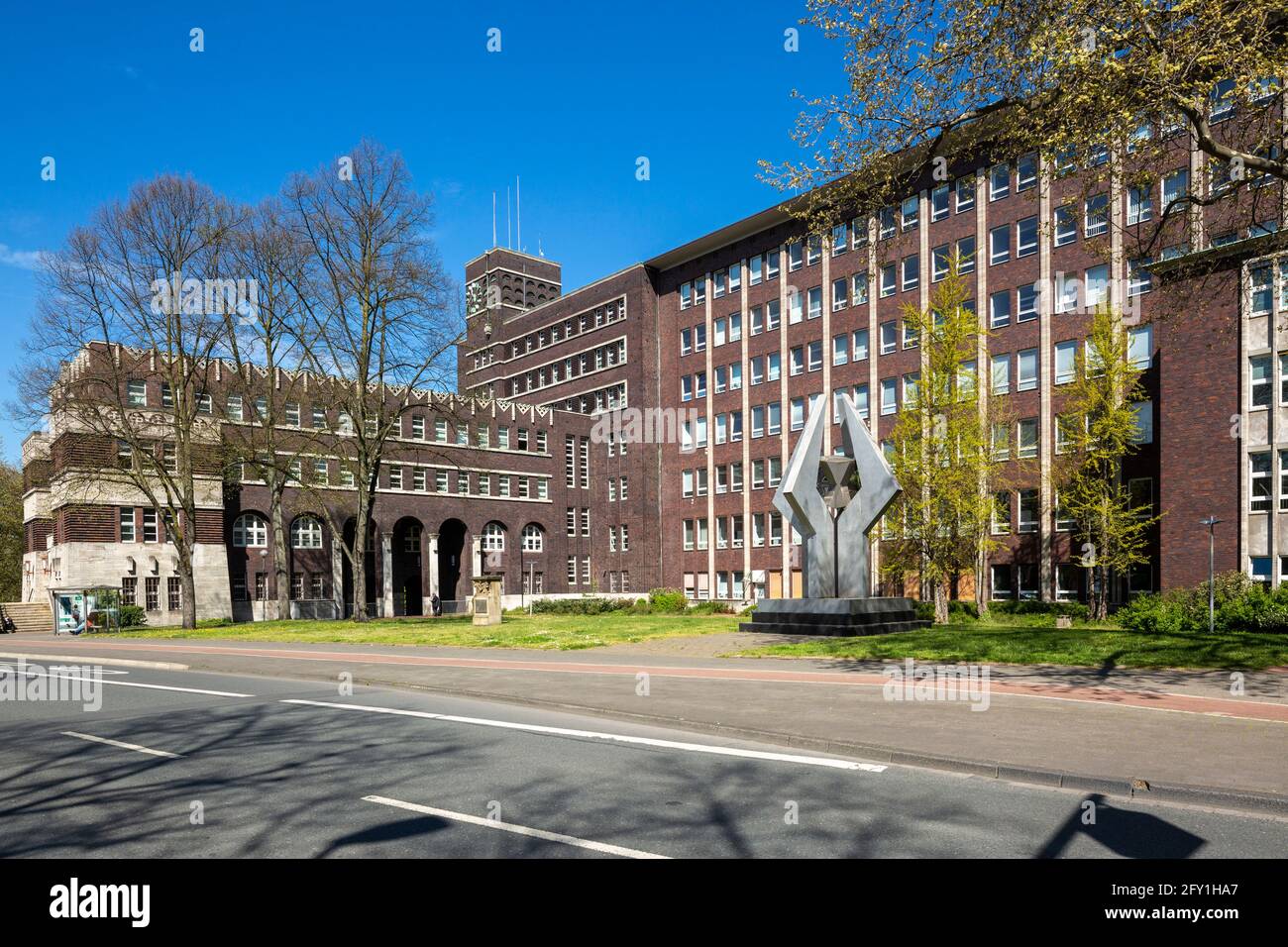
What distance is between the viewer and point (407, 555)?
66750 mm

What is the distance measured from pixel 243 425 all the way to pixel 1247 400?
5437 centimetres

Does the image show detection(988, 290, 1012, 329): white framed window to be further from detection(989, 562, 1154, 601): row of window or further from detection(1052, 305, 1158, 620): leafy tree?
detection(989, 562, 1154, 601): row of window

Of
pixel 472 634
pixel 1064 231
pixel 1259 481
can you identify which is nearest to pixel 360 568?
pixel 472 634

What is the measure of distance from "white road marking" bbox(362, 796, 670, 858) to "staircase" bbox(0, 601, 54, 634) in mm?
52227

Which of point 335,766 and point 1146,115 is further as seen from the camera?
point 1146,115

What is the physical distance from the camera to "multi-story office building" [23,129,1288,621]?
3200 centimetres

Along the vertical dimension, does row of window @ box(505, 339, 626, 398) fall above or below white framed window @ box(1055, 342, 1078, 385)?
above

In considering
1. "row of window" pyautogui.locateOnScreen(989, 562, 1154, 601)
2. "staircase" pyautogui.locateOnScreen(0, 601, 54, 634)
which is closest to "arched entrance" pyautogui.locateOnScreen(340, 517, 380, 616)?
"staircase" pyautogui.locateOnScreen(0, 601, 54, 634)

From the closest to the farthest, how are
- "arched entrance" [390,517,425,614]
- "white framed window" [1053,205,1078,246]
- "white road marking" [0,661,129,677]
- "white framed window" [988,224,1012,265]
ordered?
1. "white road marking" [0,661,129,677]
2. "white framed window" [1053,205,1078,246]
3. "white framed window" [988,224,1012,265]
4. "arched entrance" [390,517,425,614]

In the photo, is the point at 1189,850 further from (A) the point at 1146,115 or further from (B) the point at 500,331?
(B) the point at 500,331

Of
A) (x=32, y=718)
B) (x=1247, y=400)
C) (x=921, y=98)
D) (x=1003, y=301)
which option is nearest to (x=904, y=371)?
(x=1003, y=301)

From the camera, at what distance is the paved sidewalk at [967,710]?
8.08 metres

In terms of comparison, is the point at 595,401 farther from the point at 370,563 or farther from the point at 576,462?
the point at 370,563
